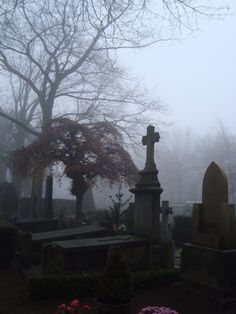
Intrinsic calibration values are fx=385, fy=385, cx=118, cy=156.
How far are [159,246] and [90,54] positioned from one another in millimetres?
18901

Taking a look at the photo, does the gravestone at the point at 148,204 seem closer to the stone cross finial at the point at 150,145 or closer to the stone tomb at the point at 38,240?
the stone cross finial at the point at 150,145

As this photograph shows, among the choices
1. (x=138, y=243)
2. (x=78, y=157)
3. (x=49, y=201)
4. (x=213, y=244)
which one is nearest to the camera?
(x=213, y=244)

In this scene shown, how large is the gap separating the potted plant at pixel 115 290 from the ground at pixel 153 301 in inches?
45.0

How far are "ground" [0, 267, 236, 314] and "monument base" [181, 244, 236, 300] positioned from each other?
180mm

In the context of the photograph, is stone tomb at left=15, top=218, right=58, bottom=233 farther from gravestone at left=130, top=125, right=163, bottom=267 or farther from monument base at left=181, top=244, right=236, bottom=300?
monument base at left=181, top=244, right=236, bottom=300

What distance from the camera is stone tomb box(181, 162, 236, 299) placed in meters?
6.46

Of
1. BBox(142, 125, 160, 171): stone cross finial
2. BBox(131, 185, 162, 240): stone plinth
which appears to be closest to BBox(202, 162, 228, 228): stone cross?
BBox(131, 185, 162, 240): stone plinth

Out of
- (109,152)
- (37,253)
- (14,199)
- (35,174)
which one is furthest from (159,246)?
(14,199)

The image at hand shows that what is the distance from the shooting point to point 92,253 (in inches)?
328

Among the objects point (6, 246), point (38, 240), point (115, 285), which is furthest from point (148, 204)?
point (115, 285)

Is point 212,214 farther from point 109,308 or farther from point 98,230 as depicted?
point 98,230

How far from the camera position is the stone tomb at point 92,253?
8.11 metres

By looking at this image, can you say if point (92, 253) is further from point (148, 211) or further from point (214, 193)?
point (214, 193)

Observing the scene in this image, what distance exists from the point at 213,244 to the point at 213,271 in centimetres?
46
